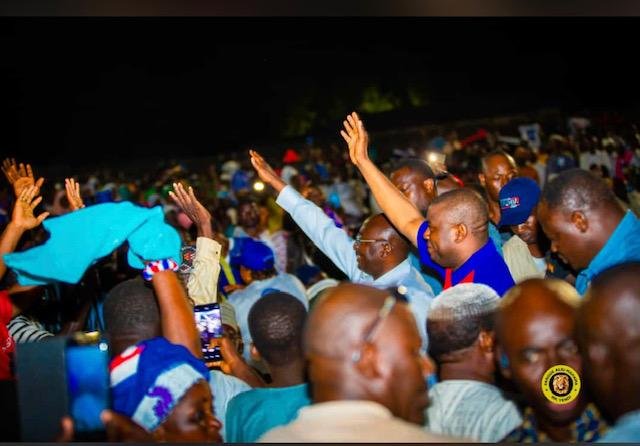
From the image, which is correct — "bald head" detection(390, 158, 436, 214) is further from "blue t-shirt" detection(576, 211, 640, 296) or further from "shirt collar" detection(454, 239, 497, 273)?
"blue t-shirt" detection(576, 211, 640, 296)

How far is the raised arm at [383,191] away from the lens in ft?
11.9

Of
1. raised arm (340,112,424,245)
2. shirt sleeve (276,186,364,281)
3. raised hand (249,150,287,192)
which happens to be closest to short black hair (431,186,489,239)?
raised arm (340,112,424,245)

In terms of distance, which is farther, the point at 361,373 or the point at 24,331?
the point at 24,331

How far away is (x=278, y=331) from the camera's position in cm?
298

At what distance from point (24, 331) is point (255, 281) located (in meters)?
1.64

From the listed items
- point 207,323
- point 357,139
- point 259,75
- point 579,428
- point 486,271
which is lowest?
point 579,428

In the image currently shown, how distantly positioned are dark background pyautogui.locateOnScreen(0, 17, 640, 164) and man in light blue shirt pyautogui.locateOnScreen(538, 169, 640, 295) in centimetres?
1675

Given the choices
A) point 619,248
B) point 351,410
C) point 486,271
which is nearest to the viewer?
point 351,410

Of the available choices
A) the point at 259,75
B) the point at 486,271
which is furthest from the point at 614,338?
the point at 259,75

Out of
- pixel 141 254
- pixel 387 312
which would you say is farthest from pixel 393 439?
pixel 141 254

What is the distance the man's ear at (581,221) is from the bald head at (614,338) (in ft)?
1.87

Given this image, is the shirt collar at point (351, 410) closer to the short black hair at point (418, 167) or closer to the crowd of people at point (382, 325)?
the crowd of people at point (382, 325)

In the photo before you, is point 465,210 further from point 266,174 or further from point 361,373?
point 361,373

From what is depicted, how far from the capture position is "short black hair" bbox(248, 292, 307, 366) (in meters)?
2.98
